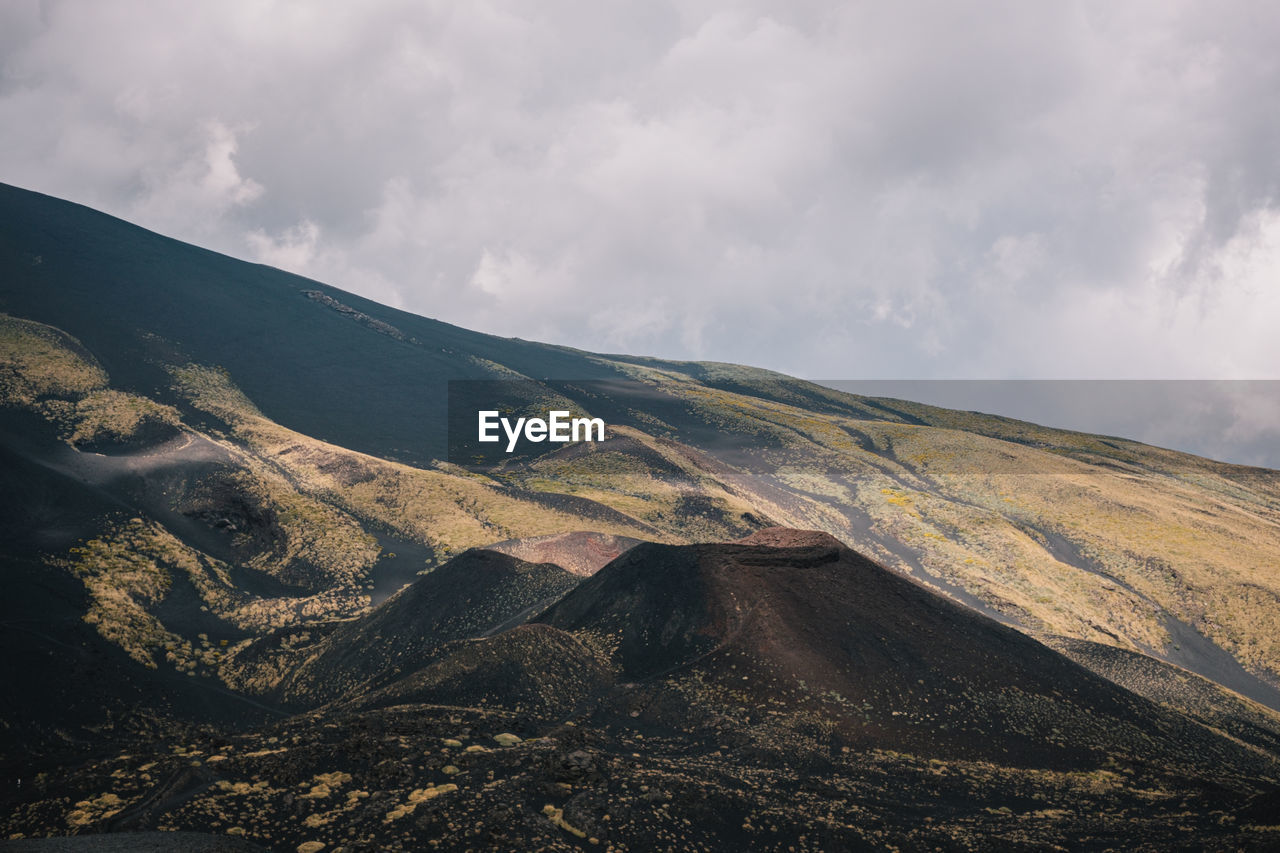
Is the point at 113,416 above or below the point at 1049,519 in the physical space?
above

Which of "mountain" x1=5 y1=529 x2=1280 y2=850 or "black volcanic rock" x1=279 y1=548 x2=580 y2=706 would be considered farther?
"black volcanic rock" x1=279 y1=548 x2=580 y2=706

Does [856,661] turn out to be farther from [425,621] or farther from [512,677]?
[425,621]

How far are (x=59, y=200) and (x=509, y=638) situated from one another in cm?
12179

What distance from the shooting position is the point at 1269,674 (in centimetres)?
5069

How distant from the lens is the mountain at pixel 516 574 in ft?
79.9

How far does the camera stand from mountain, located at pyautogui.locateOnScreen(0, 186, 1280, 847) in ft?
79.9

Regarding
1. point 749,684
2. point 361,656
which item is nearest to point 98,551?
point 361,656

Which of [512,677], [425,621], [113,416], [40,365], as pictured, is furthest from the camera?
[40,365]

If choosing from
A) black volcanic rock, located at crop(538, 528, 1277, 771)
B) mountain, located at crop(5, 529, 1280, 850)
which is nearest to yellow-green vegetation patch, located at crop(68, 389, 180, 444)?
mountain, located at crop(5, 529, 1280, 850)

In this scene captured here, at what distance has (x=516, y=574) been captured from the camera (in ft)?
134

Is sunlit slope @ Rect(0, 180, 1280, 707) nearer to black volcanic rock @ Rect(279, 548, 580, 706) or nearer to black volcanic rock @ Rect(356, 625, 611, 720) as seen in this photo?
black volcanic rock @ Rect(279, 548, 580, 706)

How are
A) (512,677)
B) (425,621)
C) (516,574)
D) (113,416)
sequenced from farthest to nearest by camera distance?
1. (113,416)
2. (516,574)
3. (425,621)
4. (512,677)

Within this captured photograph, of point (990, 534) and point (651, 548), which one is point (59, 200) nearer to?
point (651, 548)

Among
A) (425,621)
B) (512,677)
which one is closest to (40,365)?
(425,621)
